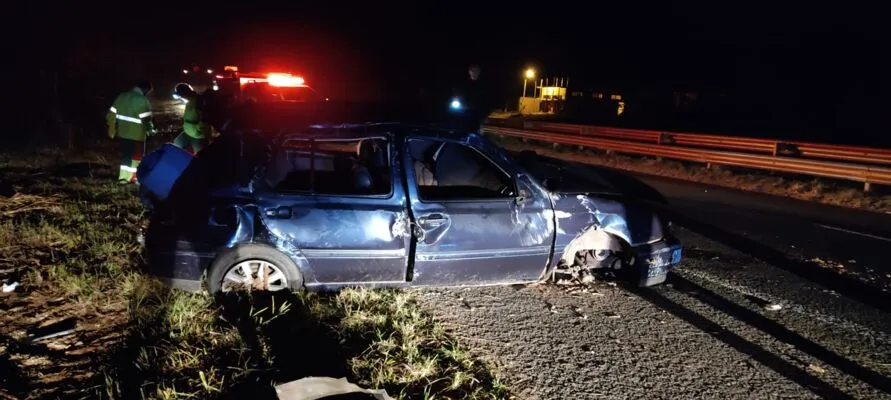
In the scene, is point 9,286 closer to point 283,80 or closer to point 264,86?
point 264,86

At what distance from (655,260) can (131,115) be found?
7.03 m

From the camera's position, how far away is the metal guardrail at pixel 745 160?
10.4 meters

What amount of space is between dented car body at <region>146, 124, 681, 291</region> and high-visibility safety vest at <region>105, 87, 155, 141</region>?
4.38m

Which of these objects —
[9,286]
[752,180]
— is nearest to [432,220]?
[9,286]

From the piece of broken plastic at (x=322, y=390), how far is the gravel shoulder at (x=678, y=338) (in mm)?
885

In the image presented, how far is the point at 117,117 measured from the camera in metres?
7.72

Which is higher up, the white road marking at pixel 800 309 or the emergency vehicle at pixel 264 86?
the emergency vehicle at pixel 264 86

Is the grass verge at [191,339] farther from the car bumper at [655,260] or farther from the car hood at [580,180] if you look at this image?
the car bumper at [655,260]

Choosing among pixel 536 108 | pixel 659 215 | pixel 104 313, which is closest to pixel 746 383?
pixel 659 215

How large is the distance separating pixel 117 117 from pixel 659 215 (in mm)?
7214

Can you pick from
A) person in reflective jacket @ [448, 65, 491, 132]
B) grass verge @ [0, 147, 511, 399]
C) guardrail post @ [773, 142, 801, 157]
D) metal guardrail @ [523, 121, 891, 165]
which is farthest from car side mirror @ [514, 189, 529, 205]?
guardrail post @ [773, 142, 801, 157]

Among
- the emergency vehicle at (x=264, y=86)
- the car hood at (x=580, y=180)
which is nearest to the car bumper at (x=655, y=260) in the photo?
the car hood at (x=580, y=180)

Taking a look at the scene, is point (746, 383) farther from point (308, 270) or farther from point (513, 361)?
point (308, 270)

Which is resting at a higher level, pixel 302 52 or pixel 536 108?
pixel 302 52
